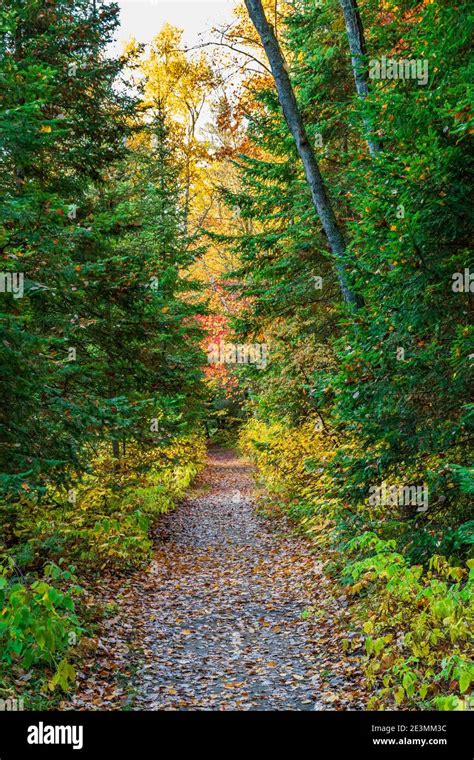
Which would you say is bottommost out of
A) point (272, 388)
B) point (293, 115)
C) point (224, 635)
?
point (224, 635)

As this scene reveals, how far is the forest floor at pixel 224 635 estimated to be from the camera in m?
5.52

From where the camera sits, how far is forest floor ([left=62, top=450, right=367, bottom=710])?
5.52m

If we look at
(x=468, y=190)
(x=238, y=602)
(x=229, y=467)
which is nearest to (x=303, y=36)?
(x=468, y=190)

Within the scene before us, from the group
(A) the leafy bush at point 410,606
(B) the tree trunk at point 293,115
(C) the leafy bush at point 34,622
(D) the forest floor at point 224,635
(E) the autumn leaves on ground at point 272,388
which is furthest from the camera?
(B) the tree trunk at point 293,115

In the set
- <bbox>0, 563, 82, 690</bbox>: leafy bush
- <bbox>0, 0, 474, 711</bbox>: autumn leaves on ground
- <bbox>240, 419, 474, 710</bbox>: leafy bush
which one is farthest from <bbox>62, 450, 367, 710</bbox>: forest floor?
<bbox>0, 563, 82, 690</bbox>: leafy bush

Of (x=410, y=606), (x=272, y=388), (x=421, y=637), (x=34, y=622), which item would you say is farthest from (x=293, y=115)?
(x=34, y=622)

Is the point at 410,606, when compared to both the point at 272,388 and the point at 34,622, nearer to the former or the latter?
the point at 34,622

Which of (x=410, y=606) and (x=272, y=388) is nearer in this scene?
(x=410, y=606)

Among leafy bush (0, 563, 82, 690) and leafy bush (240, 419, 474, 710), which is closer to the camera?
leafy bush (0, 563, 82, 690)

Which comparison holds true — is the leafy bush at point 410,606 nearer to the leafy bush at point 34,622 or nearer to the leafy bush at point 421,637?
the leafy bush at point 421,637

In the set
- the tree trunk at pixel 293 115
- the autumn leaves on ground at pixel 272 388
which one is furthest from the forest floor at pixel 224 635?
the tree trunk at pixel 293 115

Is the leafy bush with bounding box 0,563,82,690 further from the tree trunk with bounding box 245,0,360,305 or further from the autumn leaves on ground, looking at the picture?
the tree trunk with bounding box 245,0,360,305

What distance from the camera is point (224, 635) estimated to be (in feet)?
24.4
